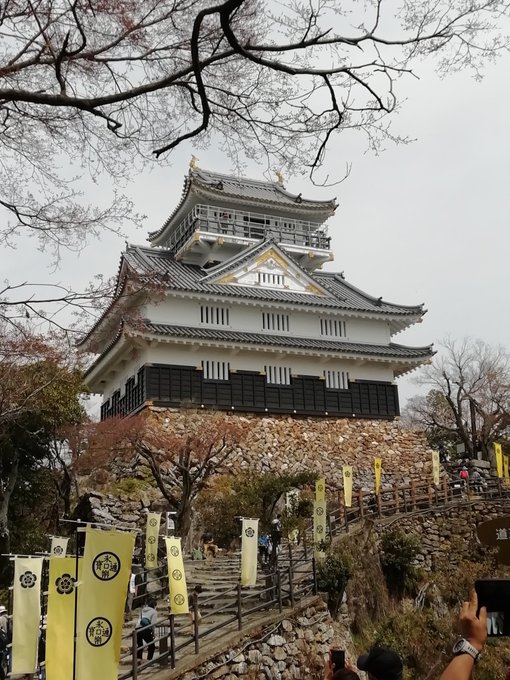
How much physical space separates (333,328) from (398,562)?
1228 centimetres

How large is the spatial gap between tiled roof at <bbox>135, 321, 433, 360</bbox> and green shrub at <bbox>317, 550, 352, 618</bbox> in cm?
1102

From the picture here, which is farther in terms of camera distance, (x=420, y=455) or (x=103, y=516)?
(x=420, y=455)

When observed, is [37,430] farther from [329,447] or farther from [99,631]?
[99,631]

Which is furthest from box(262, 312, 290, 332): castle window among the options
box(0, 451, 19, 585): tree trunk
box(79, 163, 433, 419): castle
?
box(0, 451, 19, 585): tree trunk

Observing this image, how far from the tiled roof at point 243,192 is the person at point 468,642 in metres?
28.4

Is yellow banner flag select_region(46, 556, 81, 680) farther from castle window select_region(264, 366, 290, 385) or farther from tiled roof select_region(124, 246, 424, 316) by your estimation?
castle window select_region(264, 366, 290, 385)

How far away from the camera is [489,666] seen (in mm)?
15094

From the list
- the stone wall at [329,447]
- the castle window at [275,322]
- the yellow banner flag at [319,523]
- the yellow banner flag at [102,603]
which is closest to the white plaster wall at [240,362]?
the castle window at [275,322]

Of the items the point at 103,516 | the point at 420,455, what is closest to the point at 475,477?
A: the point at 420,455

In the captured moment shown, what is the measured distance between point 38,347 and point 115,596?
14.2ft

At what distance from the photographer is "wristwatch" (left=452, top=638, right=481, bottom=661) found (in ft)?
8.45

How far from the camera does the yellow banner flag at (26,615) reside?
33.2 ft

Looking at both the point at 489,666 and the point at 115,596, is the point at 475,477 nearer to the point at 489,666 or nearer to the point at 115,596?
the point at 489,666

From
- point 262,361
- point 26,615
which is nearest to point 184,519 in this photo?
point 26,615
